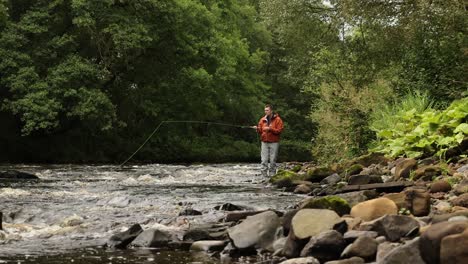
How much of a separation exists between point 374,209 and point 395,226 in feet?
2.52

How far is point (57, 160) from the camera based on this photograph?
2792 cm

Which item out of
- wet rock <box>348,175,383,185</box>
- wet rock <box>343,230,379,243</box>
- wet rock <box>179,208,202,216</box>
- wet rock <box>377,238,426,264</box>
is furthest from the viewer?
wet rock <box>348,175,383,185</box>

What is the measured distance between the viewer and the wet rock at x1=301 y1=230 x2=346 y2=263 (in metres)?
5.07

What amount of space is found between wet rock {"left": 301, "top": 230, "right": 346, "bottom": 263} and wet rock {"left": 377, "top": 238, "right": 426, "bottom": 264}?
75 centimetres

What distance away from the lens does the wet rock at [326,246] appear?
16.6ft

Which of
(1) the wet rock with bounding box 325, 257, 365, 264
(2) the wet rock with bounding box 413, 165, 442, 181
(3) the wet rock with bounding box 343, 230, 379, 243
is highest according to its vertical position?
(2) the wet rock with bounding box 413, 165, 442, 181

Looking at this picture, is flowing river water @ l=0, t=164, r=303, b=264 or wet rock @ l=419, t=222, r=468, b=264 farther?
flowing river water @ l=0, t=164, r=303, b=264

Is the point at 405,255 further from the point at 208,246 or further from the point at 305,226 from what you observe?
the point at 208,246

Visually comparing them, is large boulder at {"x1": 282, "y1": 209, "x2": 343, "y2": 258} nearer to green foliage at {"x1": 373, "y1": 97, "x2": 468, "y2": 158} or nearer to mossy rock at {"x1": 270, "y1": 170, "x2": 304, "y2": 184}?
green foliage at {"x1": 373, "y1": 97, "x2": 468, "y2": 158}

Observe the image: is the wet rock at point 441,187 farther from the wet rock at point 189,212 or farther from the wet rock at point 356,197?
the wet rock at point 189,212

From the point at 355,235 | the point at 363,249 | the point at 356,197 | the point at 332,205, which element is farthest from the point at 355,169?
the point at 363,249

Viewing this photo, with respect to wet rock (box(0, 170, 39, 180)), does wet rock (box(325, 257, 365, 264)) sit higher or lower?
higher

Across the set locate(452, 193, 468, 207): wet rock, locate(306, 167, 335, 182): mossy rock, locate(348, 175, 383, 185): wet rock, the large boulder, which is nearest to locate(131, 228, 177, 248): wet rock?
the large boulder

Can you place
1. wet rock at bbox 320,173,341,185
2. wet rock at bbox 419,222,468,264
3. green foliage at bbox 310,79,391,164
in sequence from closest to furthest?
1. wet rock at bbox 419,222,468,264
2. wet rock at bbox 320,173,341,185
3. green foliage at bbox 310,79,391,164
